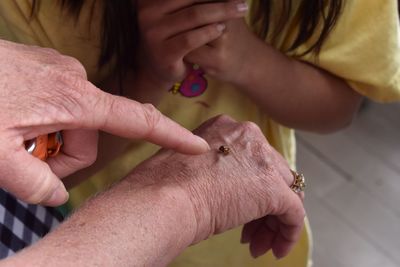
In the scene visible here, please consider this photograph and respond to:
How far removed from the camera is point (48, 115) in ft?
1.61

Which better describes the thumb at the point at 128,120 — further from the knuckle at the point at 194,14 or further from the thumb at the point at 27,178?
the knuckle at the point at 194,14

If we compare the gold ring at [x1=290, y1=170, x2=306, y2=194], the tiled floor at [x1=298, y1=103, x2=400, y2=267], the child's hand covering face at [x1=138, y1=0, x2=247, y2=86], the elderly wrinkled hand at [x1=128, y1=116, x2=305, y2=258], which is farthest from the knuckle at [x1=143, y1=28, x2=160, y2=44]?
the tiled floor at [x1=298, y1=103, x2=400, y2=267]

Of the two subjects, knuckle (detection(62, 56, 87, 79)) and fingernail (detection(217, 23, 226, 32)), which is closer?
knuckle (detection(62, 56, 87, 79))

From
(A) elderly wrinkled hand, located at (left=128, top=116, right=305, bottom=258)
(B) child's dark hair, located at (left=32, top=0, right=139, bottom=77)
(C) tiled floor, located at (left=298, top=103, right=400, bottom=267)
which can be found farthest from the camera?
(C) tiled floor, located at (left=298, top=103, right=400, bottom=267)

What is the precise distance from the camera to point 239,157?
66 cm

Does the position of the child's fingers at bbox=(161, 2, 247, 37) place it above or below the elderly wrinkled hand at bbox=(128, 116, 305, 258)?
above

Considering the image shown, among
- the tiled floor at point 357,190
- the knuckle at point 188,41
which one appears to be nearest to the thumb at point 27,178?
the knuckle at point 188,41

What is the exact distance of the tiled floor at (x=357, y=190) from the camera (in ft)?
5.05

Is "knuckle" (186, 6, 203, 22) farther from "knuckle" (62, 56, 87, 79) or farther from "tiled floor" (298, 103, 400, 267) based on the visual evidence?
"tiled floor" (298, 103, 400, 267)

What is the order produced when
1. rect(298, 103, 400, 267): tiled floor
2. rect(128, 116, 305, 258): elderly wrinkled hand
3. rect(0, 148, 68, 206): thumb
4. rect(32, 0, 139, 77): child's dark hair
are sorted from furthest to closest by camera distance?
rect(298, 103, 400, 267): tiled floor < rect(32, 0, 139, 77): child's dark hair < rect(128, 116, 305, 258): elderly wrinkled hand < rect(0, 148, 68, 206): thumb

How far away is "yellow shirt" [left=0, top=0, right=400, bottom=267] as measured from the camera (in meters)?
0.73

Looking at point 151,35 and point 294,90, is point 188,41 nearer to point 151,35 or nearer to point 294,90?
point 151,35

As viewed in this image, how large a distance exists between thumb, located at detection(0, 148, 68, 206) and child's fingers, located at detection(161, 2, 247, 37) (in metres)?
0.26

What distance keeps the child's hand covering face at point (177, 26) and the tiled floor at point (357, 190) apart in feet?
3.19
